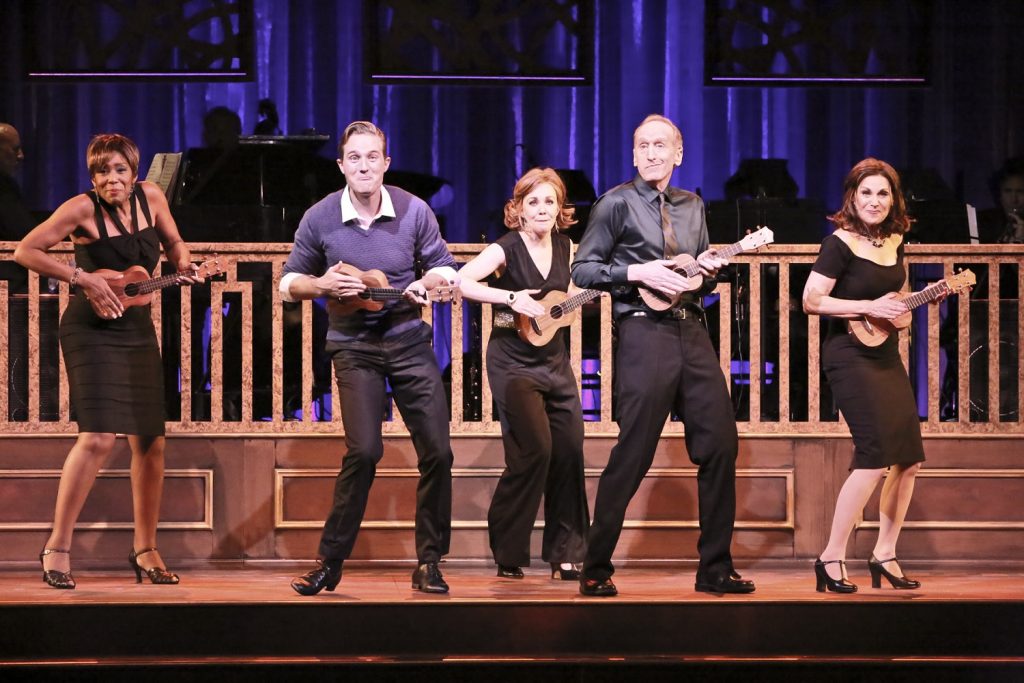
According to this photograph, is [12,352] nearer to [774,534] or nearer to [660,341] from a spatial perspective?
[660,341]

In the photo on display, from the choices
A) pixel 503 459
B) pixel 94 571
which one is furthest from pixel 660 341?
pixel 94 571

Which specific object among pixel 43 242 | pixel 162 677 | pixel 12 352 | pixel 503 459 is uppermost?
pixel 43 242

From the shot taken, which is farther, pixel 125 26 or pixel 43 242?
pixel 125 26

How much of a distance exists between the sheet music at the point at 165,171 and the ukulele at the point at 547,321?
A: 2734 mm

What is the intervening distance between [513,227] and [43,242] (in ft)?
5.71

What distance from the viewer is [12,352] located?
18.6 feet

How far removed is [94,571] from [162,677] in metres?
1.46

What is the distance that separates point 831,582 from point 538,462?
1.14 m

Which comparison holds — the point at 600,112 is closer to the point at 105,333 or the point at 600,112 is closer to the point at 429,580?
the point at 105,333

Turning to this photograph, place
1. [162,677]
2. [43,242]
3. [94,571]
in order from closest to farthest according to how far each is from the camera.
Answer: [162,677], [43,242], [94,571]

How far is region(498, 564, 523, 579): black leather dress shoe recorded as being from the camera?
524cm

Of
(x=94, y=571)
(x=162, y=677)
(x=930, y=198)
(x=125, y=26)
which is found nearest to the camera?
A: (x=162, y=677)

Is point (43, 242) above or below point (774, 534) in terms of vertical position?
above

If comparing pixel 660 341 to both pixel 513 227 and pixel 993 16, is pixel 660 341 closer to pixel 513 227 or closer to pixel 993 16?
pixel 513 227
